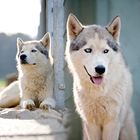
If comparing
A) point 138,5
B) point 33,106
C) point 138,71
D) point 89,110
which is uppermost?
point 138,5

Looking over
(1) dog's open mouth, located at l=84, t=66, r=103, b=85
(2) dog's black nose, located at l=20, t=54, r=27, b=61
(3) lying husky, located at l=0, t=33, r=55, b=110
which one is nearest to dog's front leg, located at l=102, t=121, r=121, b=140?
(1) dog's open mouth, located at l=84, t=66, r=103, b=85

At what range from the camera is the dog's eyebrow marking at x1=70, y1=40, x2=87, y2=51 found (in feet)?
11.8

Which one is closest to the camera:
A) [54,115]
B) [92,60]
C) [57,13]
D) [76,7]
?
[92,60]

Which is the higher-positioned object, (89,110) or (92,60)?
(92,60)

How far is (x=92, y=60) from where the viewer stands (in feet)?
11.3

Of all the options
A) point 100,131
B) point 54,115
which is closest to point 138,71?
point 100,131

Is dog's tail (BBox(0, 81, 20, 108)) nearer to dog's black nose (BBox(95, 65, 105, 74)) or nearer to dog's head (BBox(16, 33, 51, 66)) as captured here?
dog's head (BBox(16, 33, 51, 66))

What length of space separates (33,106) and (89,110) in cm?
355

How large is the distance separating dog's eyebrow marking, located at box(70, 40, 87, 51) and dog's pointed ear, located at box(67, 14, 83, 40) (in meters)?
0.09

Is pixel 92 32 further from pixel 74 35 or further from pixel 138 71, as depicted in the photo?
pixel 138 71

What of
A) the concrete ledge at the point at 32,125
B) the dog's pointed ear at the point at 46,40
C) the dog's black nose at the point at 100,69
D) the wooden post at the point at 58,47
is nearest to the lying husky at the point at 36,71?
the dog's pointed ear at the point at 46,40

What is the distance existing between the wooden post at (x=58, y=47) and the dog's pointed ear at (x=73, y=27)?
9.76ft

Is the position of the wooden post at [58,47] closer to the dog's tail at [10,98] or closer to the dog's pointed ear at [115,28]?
the dog's tail at [10,98]

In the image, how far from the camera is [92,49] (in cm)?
353
